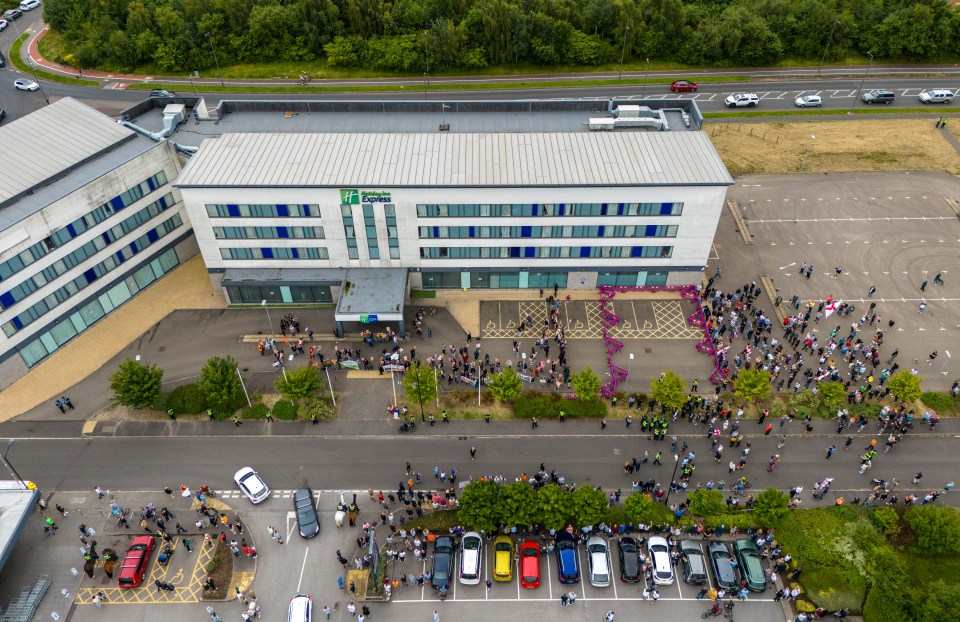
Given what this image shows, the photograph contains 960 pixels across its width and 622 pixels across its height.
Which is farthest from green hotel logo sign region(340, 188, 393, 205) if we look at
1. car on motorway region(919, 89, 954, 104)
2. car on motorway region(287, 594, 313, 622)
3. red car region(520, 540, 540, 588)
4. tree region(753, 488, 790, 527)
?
→ car on motorway region(919, 89, 954, 104)

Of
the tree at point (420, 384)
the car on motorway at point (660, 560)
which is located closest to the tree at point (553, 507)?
the car on motorway at point (660, 560)

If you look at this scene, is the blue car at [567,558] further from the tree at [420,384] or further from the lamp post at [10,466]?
the lamp post at [10,466]

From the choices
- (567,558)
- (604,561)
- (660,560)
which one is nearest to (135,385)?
(567,558)

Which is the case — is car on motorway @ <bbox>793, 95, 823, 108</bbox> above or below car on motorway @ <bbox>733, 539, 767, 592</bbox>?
above

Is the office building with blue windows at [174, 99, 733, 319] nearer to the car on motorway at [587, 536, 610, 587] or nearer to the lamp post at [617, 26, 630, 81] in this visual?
the car on motorway at [587, 536, 610, 587]

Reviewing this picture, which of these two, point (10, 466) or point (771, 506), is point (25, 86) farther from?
point (771, 506)
